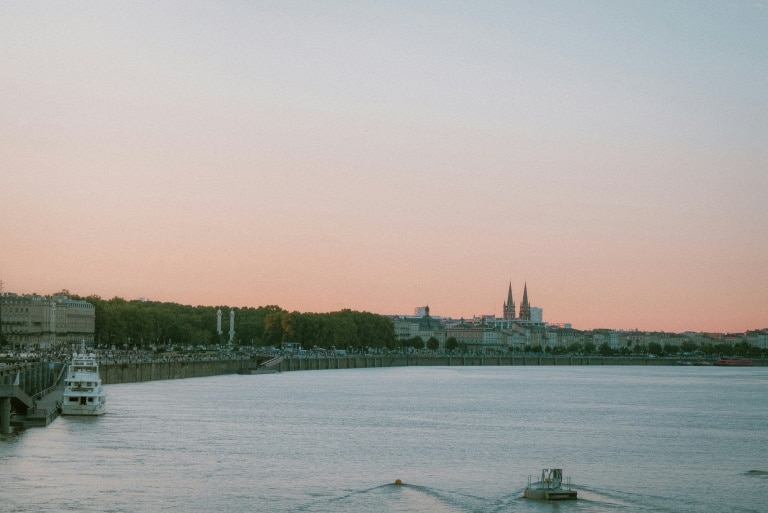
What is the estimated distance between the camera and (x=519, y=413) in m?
92.5

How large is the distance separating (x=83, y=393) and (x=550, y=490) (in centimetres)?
3708

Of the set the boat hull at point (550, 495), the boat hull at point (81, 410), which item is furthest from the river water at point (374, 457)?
the boat hull at point (81, 410)

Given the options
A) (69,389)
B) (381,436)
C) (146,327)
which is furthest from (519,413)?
(146,327)

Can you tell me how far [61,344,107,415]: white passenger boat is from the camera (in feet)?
242

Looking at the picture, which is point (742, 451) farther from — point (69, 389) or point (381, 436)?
point (69, 389)

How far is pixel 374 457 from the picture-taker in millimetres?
58812

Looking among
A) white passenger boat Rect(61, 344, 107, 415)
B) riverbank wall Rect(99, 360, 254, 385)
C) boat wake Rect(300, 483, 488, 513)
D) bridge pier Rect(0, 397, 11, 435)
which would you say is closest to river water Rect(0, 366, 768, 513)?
boat wake Rect(300, 483, 488, 513)

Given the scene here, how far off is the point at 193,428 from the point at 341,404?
3023 centimetres

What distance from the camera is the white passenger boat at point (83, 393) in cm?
7375

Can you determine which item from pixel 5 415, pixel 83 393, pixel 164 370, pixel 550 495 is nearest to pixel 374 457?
pixel 550 495

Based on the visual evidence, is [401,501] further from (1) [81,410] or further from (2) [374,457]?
(1) [81,410]

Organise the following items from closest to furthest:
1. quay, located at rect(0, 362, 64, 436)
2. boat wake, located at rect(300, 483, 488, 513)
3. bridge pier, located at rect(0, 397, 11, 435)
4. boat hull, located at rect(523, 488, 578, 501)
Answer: boat wake, located at rect(300, 483, 488, 513)
boat hull, located at rect(523, 488, 578, 501)
bridge pier, located at rect(0, 397, 11, 435)
quay, located at rect(0, 362, 64, 436)

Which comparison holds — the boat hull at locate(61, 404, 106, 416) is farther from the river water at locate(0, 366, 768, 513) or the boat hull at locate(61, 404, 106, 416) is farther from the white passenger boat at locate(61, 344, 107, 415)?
the river water at locate(0, 366, 768, 513)

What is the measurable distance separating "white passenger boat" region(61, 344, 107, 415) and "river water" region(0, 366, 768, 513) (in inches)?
66.7
